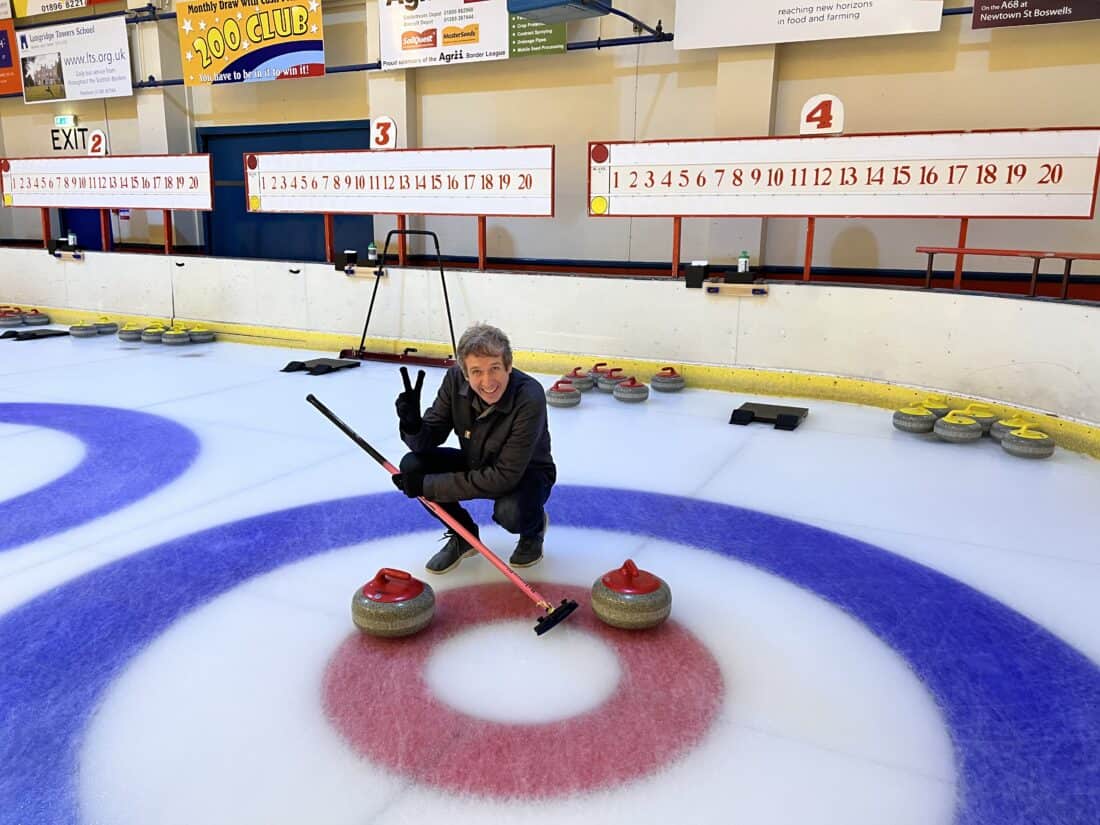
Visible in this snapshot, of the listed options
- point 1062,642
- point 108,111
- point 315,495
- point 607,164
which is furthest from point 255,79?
point 1062,642

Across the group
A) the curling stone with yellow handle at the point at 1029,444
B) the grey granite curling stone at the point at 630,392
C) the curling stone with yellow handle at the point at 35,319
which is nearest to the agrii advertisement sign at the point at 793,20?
the grey granite curling stone at the point at 630,392

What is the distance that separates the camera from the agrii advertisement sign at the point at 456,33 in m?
8.13

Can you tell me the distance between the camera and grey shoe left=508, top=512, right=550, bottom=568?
9.71ft

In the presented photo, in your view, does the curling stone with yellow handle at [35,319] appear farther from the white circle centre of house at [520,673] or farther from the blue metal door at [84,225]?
the white circle centre of house at [520,673]

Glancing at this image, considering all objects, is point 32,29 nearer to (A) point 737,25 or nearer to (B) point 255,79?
(B) point 255,79

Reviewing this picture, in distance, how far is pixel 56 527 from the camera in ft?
10.9

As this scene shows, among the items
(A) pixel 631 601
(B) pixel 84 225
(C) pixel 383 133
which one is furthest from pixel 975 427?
(B) pixel 84 225

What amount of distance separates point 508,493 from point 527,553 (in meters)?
0.28

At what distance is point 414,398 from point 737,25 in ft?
19.6

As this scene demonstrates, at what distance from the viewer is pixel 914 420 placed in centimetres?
480

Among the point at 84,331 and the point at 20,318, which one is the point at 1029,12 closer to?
the point at 84,331

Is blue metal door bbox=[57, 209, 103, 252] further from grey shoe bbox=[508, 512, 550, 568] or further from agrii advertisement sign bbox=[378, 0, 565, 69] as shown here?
grey shoe bbox=[508, 512, 550, 568]

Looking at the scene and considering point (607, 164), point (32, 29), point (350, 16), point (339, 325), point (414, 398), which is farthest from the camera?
point (32, 29)

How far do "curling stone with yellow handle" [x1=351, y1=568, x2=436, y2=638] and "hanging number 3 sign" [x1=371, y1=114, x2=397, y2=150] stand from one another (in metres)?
7.61
